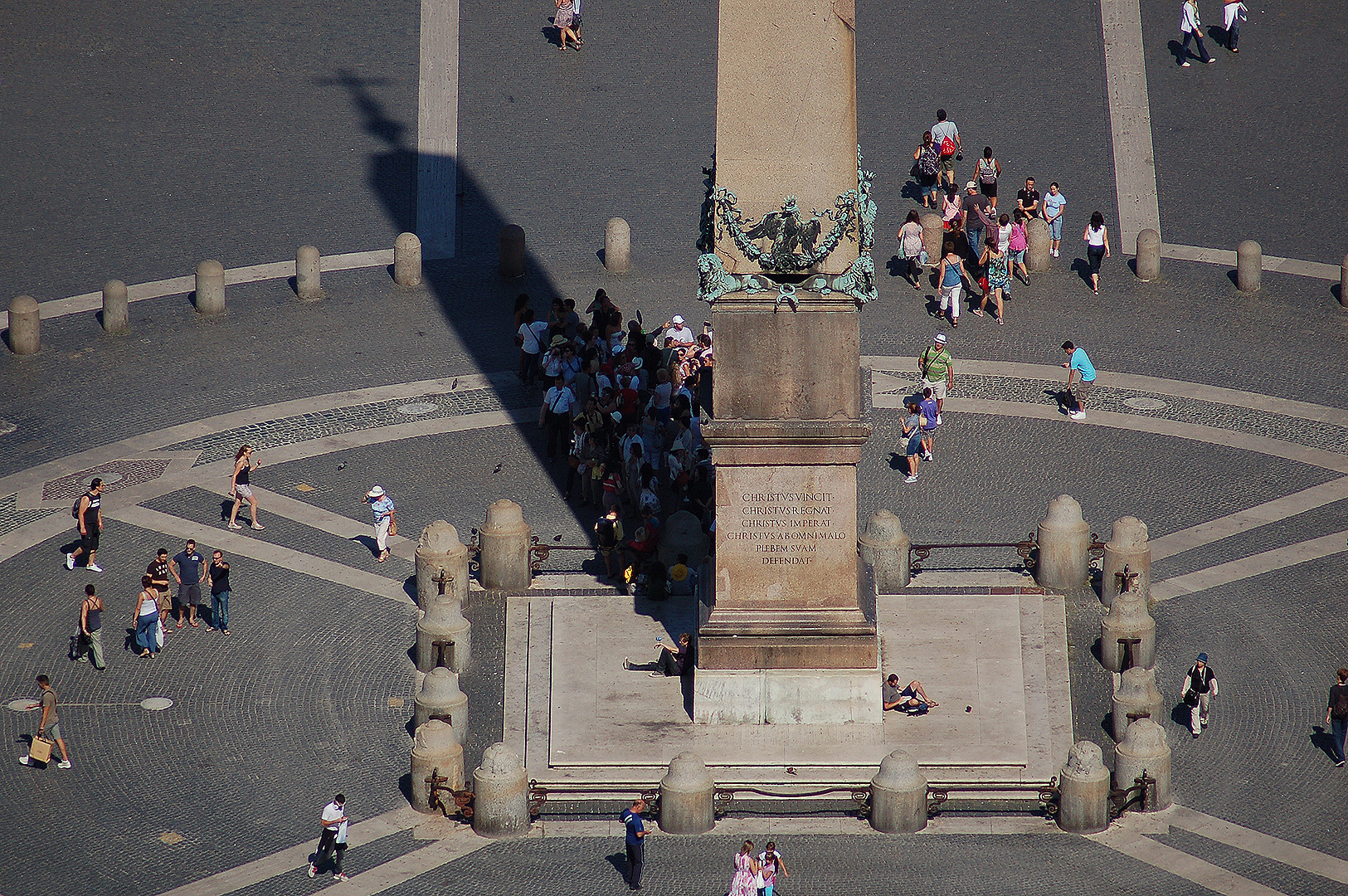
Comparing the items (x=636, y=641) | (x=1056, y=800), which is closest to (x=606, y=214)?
(x=636, y=641)

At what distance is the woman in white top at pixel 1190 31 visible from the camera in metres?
47.1

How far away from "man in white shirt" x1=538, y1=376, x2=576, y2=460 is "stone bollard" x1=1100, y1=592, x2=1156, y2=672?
8.81 metres

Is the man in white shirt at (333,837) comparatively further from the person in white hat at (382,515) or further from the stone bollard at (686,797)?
the person in white hat at (382,515)

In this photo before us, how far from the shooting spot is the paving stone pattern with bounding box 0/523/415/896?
28.0 metres

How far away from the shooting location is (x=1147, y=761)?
28344 mm

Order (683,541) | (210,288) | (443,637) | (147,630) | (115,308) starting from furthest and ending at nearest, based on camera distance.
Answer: (210,288), (115,308), (683,541), (147,630), (443,637)

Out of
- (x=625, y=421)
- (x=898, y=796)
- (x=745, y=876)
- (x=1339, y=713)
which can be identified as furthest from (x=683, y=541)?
(x=1339, y=713)

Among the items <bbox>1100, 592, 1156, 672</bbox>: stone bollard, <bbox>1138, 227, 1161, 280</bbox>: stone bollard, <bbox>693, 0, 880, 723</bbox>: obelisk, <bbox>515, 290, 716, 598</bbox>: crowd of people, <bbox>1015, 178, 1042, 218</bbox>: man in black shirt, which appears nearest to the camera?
<bbox>693, 0, 880, 723</bbox>: obelisk

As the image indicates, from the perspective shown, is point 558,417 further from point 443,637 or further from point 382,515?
point 443,637

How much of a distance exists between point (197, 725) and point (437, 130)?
58.6 ft

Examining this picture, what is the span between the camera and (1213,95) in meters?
46.4

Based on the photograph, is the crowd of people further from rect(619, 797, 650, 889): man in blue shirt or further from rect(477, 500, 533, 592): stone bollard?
rect(619, 797, 650, 889): man in blue shirt

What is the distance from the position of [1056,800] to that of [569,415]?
10.9 metres

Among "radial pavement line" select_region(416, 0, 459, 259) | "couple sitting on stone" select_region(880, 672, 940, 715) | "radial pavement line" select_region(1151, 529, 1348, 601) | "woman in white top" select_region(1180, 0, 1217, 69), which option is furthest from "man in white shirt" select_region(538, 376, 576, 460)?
"woman in white top" select_region(1180, 0, 1217, 69)
